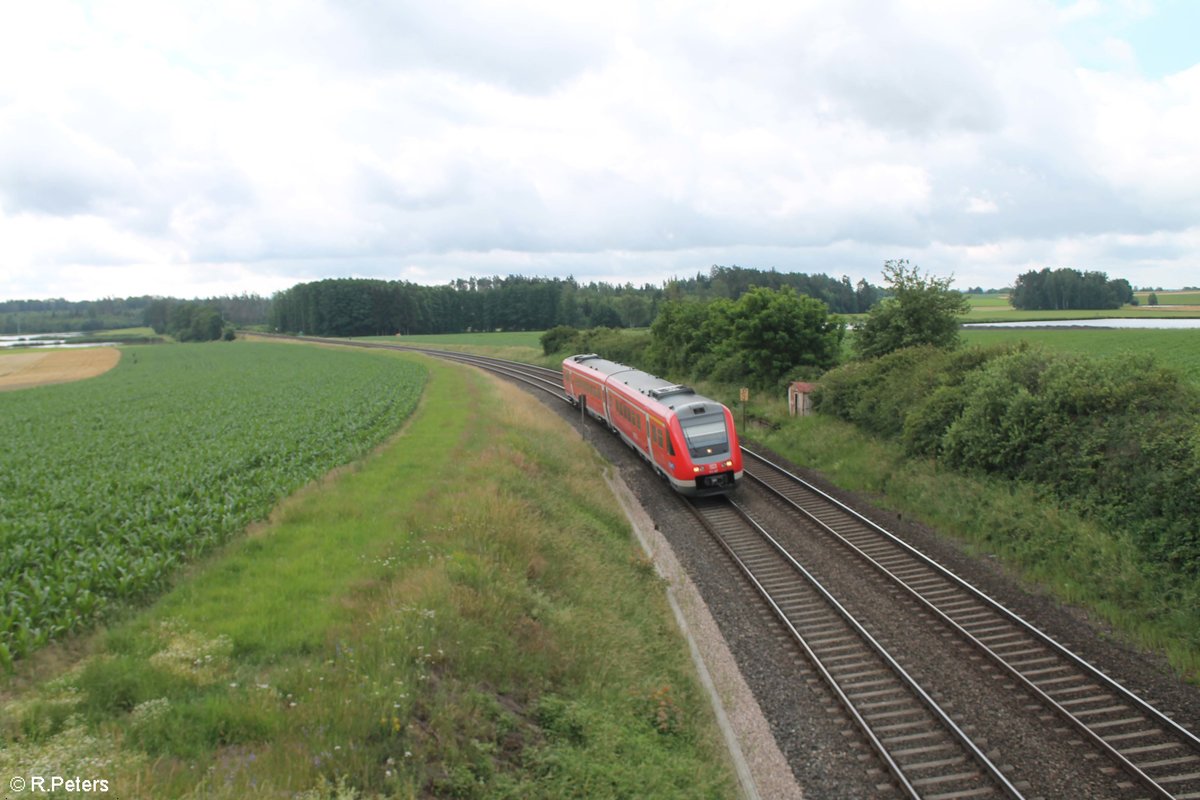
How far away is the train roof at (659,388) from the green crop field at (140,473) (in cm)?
871

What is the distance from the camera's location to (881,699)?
35.2 feet

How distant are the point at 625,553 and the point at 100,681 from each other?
10676 mm

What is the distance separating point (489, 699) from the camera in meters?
8.56

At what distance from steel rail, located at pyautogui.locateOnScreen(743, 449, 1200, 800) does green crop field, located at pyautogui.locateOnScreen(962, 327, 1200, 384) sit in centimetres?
1585

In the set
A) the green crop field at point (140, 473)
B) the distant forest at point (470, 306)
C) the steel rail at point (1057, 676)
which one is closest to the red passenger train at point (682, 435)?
the steel rail at point (1057, 676)

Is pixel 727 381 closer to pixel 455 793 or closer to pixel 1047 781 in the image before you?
pixel 1047 781

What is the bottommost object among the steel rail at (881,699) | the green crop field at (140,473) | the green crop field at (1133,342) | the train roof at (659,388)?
the steel rail at (881,699)

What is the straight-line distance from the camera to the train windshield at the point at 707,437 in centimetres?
2078

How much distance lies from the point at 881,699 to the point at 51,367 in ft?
290

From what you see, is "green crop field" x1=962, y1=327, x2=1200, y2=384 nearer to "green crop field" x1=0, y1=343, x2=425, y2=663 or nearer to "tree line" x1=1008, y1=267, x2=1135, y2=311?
"green crop field" x1=0, y1=343, x2=425, y2=663

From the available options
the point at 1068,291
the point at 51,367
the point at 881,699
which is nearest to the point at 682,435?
the point at 881,699

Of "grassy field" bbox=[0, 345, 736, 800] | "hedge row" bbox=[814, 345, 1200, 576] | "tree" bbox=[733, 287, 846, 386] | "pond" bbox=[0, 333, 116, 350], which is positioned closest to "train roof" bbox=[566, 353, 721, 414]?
"hedge row" bbox=[814, 345, 1200, 576]

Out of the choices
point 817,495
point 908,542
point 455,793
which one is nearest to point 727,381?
point 817,495

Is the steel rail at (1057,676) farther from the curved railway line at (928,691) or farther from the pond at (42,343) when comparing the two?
the pond at (42,343)
